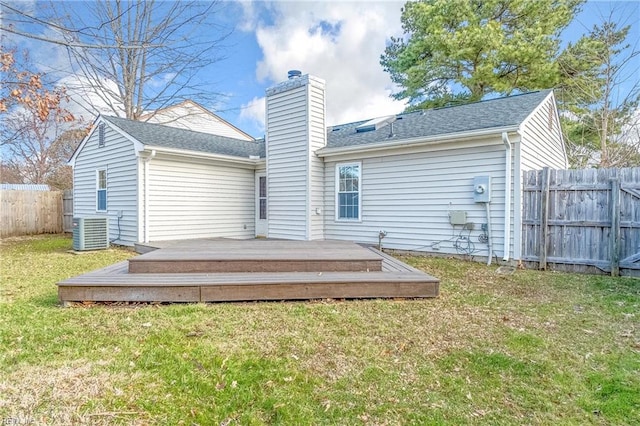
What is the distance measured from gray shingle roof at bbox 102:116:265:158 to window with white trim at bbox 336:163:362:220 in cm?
313

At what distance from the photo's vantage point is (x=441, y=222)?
7609mm

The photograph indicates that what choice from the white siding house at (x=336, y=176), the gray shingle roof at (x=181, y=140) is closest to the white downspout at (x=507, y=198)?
the white siding house at (x=336, y=176)

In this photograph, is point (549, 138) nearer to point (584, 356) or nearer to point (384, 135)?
point (384, 135)

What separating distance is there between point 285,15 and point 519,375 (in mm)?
10615

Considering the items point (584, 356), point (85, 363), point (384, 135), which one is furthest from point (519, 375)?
point (384, 135)

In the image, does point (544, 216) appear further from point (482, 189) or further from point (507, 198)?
point (482, 189)

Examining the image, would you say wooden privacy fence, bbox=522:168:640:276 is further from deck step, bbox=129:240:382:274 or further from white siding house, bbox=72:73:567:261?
deck step, bbox=129:240:382:274

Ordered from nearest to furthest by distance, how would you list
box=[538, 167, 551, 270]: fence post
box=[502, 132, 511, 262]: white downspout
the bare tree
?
box=[538, 167, 551, 270]: fence post, box=[502, 132, 511, 262]: white downspout, the bare tree

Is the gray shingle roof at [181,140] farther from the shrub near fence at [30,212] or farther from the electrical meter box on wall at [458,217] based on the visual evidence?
the electrical meter box on wall at [458,217]

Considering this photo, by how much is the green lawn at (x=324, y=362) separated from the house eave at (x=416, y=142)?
135 inches

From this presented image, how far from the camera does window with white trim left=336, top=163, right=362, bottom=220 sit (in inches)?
350

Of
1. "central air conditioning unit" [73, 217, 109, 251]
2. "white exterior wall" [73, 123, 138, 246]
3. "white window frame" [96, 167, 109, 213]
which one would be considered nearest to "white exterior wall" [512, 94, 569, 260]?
"white exterior wall" [73, 123, 138, 246]

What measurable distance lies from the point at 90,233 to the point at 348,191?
659 centimetres

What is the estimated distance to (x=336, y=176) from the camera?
9.12m
